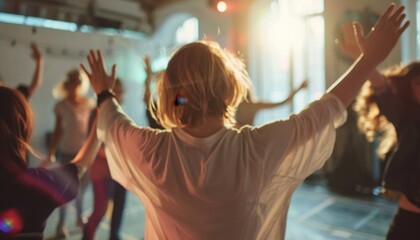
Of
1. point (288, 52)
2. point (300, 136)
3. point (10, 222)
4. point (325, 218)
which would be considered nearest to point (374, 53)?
point (300, 136)

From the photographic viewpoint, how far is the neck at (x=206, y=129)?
29.2 inches

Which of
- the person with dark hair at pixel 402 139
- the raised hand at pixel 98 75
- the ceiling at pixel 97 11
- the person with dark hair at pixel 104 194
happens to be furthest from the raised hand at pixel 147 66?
the ceiling at pixel 97 11

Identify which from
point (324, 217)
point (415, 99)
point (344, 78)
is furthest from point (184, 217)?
point (324, 217)

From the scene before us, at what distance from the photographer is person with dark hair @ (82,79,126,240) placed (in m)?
2.24

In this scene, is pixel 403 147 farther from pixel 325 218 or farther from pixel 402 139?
pixel 325 218

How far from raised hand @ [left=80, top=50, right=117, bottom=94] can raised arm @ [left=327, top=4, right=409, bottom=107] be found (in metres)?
0.53

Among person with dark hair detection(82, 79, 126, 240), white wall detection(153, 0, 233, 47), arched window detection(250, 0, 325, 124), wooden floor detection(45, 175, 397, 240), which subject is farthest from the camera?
white wall detection(153, 0, 233, 47)

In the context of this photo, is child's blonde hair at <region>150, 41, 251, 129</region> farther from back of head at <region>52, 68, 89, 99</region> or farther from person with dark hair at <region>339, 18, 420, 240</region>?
back of head at <region>52, 68, 89, 99</region>

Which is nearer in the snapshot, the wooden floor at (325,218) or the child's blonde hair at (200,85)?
the child's blonde hair at (200,85)

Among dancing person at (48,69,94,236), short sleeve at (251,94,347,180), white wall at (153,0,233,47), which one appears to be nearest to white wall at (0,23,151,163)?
white wall at (153,0,233,47)

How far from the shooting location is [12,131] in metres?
0.89

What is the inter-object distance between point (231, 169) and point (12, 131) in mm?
559

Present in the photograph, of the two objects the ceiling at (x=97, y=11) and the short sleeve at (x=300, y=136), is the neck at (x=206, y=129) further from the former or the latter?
the ceiling at (x=97, y=11)

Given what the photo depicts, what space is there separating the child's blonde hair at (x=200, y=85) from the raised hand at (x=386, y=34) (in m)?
0.26
